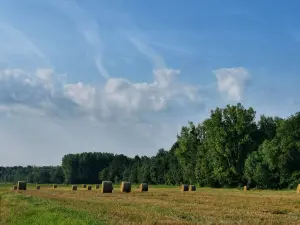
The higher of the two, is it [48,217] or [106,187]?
[106,187]

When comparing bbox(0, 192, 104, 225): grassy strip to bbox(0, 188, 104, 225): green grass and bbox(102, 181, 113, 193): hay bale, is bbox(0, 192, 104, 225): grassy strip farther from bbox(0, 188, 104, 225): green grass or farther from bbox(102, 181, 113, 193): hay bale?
bbox(102, 181, 113, 193): hay bale

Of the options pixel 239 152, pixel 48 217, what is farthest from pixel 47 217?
pixel 239 152

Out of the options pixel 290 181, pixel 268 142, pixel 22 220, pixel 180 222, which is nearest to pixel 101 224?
pixel 180 222

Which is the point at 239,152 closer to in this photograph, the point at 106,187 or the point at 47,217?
the point at 106,187

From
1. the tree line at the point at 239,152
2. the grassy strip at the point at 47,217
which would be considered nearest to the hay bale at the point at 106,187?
the grassy strip at the point at 47,217

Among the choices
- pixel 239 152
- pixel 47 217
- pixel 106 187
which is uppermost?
pixel 239 152

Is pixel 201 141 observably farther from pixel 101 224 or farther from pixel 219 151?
pixel 101 224

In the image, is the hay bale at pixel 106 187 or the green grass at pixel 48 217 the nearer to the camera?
the green grass at pixel 48 217

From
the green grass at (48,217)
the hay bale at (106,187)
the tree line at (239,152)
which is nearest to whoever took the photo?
Answer: the green grass at (48,217)

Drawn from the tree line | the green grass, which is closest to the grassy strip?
the green grass

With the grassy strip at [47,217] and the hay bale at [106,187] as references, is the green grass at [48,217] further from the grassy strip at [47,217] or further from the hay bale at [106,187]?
the hay bale at [106,187]

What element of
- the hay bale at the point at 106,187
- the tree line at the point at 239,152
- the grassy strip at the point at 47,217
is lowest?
Result: the grassy strip at the point at 47,217

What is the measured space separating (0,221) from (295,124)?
223ft

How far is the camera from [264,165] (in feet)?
263
